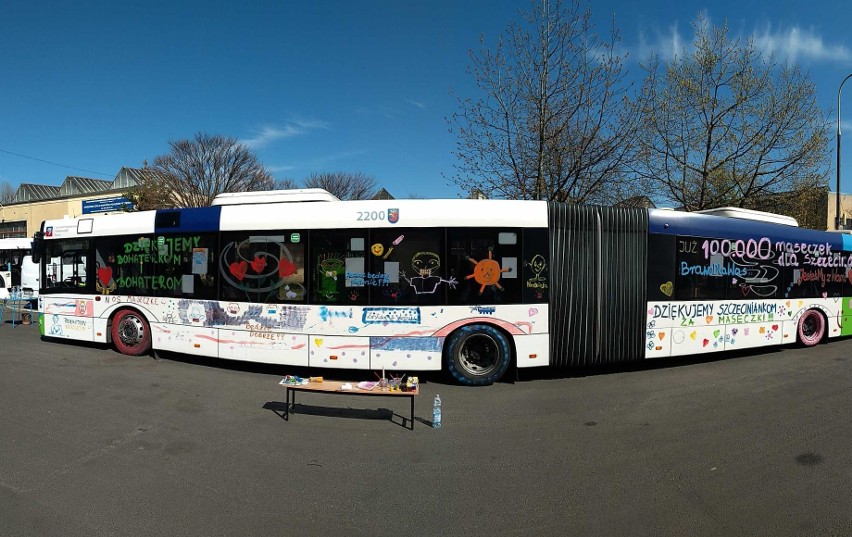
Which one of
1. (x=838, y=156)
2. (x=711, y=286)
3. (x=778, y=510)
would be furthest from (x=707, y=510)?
(x=838, y=156)

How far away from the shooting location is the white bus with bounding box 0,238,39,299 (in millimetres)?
20453

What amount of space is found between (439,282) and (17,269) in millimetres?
25957

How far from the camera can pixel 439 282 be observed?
7102 millimetres

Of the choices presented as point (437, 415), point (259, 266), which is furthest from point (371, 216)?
point (437, 415)

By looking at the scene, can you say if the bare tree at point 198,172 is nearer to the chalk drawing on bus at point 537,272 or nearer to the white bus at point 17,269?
the white bus at point 17,269

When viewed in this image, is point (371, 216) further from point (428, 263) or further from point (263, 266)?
point (263, 266)

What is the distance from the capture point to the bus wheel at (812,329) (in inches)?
379

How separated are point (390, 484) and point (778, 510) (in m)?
3.04

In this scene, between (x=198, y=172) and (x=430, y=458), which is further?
(x=198, y=172)

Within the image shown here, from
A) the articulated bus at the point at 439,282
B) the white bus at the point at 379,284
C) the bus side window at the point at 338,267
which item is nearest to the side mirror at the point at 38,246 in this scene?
the articulated bus at the point at 439,282

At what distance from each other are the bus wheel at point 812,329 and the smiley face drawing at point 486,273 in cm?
734

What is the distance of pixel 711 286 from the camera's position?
320 inches

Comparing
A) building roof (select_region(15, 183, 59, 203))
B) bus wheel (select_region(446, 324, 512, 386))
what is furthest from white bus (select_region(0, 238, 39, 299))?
building roof (select_region(15, 183, 59, 203))

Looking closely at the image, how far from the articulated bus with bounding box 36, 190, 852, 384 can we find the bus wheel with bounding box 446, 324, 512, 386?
2 cm
